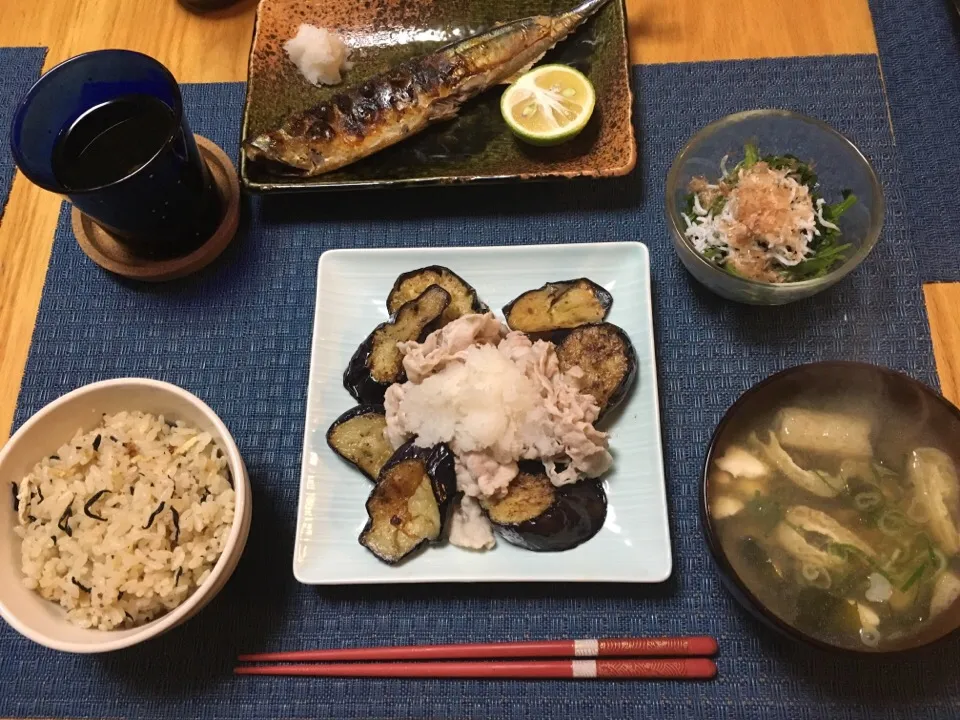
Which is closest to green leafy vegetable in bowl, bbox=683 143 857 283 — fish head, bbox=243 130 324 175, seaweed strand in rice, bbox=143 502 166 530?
fish head, bbox=243 130 324 175

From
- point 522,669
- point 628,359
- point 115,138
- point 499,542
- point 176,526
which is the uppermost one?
point 115,138

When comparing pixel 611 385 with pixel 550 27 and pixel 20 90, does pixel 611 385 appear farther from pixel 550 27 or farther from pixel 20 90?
pixel 20 90

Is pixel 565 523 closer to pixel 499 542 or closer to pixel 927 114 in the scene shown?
pixel 499 542

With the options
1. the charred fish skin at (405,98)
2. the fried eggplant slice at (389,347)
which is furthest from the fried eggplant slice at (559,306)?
the charred fish skin at (405,98)

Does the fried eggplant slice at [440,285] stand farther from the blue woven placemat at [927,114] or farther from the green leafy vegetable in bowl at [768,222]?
the blue woven placemat at [927,114]

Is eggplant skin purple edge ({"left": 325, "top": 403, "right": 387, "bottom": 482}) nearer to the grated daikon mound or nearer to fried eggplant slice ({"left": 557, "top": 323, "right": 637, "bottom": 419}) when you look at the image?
fried eggplant slice ({"left": 557, "top": 323, "right": 637, "bottom": 419})

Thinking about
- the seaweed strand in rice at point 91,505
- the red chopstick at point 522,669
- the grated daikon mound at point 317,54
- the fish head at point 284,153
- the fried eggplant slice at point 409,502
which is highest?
the grated daikon mound at point 317,54

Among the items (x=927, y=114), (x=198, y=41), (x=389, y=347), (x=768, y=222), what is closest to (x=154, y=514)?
(x=389, y=347)

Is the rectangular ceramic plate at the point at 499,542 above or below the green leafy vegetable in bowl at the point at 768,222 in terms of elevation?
below
